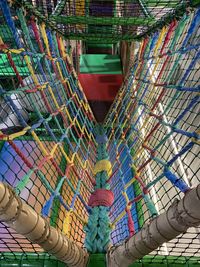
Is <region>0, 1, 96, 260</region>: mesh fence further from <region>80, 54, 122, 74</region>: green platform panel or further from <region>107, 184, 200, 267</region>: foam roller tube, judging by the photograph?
<region>80, 54, 122, 74</region>: green platform panel

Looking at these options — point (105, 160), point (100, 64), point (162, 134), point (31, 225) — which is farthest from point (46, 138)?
point (31, 225)

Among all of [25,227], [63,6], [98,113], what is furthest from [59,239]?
[98,113]

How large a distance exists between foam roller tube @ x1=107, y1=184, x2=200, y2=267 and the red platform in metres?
2.14

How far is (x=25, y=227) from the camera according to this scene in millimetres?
437

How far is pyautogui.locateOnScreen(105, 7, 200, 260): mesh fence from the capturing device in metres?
1.16

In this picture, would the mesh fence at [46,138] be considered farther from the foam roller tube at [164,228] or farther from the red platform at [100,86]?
the red platform at [100,86]

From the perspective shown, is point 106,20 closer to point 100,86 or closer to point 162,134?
point 162,134

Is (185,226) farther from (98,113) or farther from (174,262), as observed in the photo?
(98,113)

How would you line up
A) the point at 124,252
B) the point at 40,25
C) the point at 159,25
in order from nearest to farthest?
the point at 124,252, the point at 40,25, the point at 159,25

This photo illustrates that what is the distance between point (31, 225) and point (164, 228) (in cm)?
25

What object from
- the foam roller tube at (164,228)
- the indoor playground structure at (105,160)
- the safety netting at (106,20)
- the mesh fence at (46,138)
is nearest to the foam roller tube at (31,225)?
the indoor playground structure at (105,160)

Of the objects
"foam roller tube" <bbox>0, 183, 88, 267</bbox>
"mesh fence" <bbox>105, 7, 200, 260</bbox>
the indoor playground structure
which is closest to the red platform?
the indoor playground structure

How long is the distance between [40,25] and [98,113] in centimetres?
149

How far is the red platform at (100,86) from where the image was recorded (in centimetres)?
262
